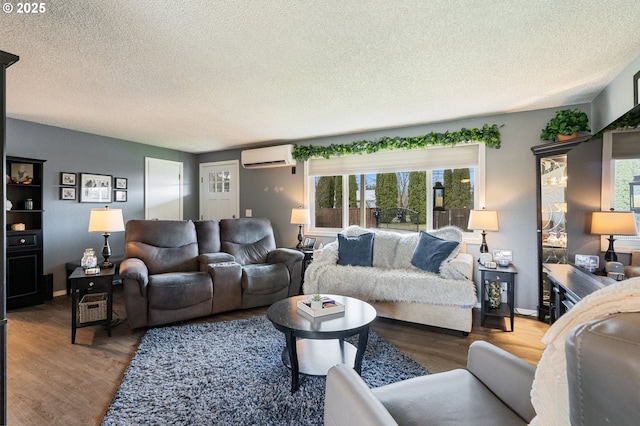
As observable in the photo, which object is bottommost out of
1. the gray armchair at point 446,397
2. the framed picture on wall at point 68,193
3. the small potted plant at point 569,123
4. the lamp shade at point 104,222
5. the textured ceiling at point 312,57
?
the gray armchair at point 446,397

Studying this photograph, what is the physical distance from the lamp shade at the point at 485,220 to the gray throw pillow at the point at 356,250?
118 cm

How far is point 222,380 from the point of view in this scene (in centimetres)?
215

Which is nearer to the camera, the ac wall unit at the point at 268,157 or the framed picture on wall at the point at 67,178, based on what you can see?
the framed picture on wall at the point at 67,178

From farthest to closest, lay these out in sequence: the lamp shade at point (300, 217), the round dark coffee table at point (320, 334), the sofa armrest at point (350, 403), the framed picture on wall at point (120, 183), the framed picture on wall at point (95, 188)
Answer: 1. the framed picture on wall at point (120, 183)
2. the lamp shade at point (300, 217)
3. the framed picture on wall at point (95, 188)
4. the round dark coffee table at point (320, 334)
5. the sofa armrest at point (350, 403)

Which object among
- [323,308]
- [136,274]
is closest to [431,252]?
[323,308]

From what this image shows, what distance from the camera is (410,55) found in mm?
2285

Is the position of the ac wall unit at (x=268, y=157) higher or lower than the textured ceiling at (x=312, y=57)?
lower

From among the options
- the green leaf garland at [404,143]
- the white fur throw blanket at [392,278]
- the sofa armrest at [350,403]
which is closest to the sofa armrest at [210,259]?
the white fur throw blanket at [392,278]

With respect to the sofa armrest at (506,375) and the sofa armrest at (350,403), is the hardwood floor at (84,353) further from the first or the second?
the sofa armrest at (350,403)

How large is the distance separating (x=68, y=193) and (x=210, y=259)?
2554mm

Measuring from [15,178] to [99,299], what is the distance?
2.28 meters

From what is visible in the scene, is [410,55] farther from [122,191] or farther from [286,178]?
[122,191]

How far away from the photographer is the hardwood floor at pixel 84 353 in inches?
74.6

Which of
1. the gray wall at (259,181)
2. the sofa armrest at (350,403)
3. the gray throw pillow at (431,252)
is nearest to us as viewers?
the sofa armrest at (350,403)
